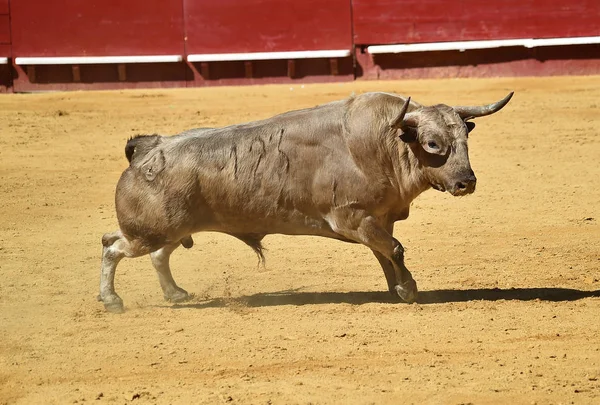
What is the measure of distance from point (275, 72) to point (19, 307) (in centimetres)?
877

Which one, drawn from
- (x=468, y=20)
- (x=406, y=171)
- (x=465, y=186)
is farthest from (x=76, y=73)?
(x=465, y=186)

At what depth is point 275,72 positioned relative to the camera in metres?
14.6

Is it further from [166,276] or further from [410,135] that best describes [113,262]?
[410,135]

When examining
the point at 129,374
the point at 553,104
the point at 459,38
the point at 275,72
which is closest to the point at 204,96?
the point at 275,72

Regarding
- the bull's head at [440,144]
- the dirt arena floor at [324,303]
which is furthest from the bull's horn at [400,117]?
the dirt arena floor at [324,303]

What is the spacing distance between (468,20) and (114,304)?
923 cm

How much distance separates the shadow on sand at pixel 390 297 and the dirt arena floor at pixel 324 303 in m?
0.02

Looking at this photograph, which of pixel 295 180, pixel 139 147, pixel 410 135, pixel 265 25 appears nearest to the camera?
pixel 410 135

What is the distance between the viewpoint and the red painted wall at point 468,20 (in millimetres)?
14164

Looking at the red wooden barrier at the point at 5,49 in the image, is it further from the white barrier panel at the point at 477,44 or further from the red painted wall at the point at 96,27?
the white barrier panel at the point at 477,44

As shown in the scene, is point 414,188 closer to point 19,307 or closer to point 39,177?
point 19,307

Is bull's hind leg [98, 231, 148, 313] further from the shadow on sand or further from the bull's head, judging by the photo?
the bull's head

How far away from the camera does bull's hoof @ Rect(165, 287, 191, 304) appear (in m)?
6.44

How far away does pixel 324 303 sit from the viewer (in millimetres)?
6219
